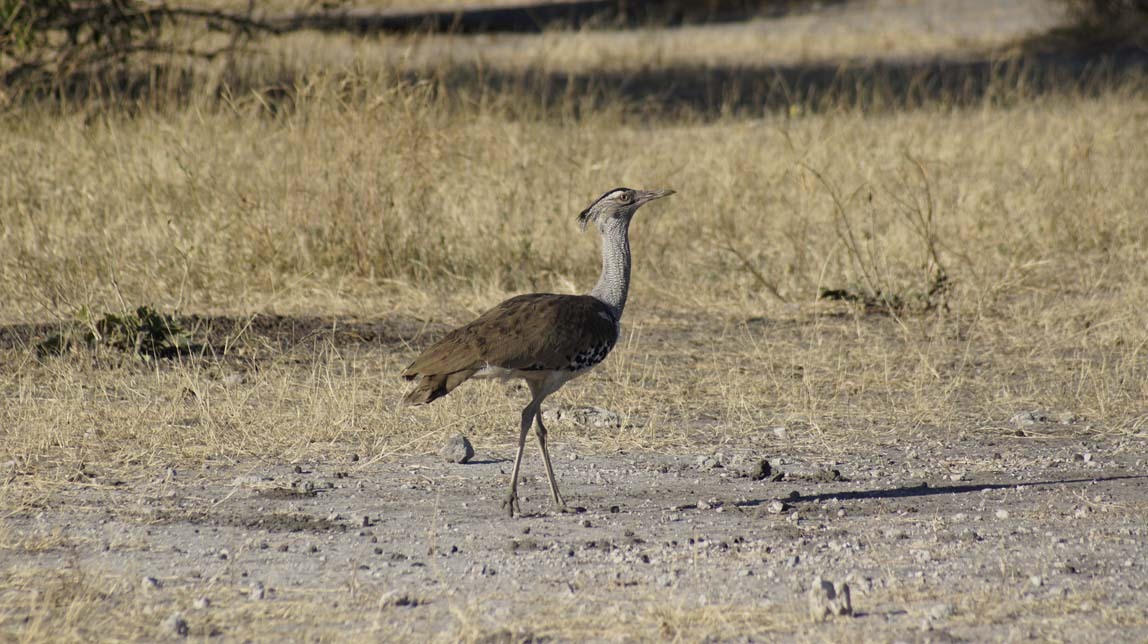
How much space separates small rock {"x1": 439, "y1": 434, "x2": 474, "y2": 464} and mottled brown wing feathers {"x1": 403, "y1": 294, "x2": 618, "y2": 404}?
782 millimetres

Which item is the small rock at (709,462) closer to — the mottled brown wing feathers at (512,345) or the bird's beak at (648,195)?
the mottled brown wing feathers at (512,345)

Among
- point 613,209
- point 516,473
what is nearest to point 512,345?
point 516,473

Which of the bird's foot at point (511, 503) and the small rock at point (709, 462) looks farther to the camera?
the small rock at point (709, 462)

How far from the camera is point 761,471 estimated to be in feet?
17.4

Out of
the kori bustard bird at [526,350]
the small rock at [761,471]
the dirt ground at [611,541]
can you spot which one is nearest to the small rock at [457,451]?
the dirt ground at [611,541]

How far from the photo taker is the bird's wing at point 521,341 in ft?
15.3

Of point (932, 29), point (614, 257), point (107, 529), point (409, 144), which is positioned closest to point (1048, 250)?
point (409, 144)

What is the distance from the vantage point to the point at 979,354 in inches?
290

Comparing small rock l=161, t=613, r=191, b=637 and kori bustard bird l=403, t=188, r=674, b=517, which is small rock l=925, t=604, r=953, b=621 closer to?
kori bustard bird l=403, t=188, r=674, b=517

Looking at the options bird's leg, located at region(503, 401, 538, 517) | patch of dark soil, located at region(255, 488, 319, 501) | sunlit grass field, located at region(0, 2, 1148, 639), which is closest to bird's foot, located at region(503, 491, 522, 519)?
bird's leg, located at region(503, 401, 538, 517)

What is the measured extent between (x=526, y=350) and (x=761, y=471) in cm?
111

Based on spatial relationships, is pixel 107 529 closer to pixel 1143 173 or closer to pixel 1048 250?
pixel 1048 250

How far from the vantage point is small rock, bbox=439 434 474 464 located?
217 inches

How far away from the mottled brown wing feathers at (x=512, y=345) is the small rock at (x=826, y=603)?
1.27 metres
